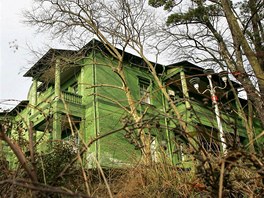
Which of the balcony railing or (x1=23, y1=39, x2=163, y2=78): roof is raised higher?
(x1=23, y1=39, x2=163, y2=78): roof

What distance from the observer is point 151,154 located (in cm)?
512

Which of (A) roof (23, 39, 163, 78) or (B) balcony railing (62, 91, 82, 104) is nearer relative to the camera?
(B) balcony railing (62, 91, 82, 104)

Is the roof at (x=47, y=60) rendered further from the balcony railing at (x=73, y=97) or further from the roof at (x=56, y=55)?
the balcony railing at (x=73, y=97)

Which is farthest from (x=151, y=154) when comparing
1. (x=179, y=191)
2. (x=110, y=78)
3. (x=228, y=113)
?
(x=110, y=78)

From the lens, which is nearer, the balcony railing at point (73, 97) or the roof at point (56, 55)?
the balcony railing at point (73, 97)

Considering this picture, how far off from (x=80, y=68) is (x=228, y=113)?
1884cm

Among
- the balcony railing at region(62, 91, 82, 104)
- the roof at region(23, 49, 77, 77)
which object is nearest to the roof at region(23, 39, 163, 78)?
the roof at region(23, 49, 77, 77)

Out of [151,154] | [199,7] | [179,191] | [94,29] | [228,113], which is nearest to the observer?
[228,113]

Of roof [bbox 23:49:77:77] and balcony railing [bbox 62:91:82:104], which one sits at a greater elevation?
roof [bbox 23:49:77:77]

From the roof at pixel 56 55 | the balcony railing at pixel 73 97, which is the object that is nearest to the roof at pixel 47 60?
the roof at pixel 56 55

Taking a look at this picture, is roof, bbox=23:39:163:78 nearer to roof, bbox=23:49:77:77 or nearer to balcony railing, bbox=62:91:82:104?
roof, bbox=23:49:77:77

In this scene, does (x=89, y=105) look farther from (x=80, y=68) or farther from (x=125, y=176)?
(x=125, y=176)

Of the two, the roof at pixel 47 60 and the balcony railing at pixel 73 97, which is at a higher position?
the roof at pixel 47 60

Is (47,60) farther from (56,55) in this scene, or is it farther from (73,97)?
(73,97)
